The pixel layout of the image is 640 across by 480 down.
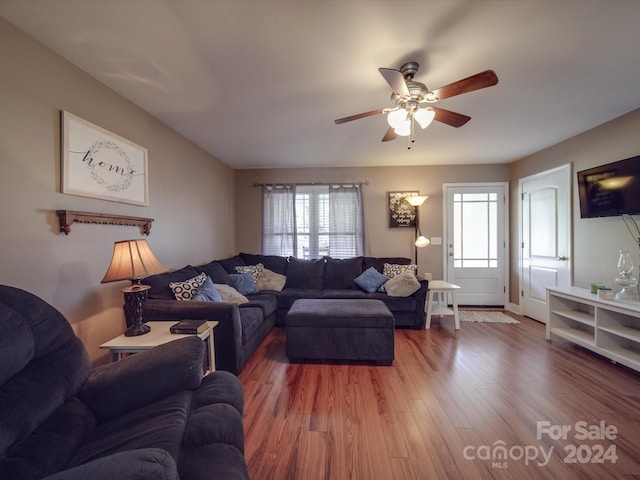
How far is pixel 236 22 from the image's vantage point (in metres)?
1.46

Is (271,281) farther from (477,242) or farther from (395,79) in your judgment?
(477,242)

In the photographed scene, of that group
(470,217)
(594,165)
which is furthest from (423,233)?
(594,165)

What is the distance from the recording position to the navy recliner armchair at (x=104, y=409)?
81 cm

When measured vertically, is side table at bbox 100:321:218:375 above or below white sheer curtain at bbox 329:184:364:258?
below

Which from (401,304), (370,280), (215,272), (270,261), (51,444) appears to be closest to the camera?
(51,444)

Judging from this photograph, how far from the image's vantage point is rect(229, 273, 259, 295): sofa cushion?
3445 millimetres

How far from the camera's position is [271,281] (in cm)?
389

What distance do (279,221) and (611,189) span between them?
416 centimetres

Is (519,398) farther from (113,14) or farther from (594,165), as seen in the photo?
(113,14)

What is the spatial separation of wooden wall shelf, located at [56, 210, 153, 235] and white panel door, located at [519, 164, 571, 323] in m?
4.81

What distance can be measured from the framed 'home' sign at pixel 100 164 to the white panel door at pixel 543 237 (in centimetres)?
483

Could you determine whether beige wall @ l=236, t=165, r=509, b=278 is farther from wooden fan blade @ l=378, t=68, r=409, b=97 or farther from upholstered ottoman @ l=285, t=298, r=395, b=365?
wooden fan blade @ l=378, t=68, r=409, b=97

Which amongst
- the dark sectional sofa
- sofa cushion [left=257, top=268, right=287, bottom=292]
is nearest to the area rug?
the dark sectional sofa

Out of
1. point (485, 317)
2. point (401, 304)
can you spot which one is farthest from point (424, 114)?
point (485, 317)
